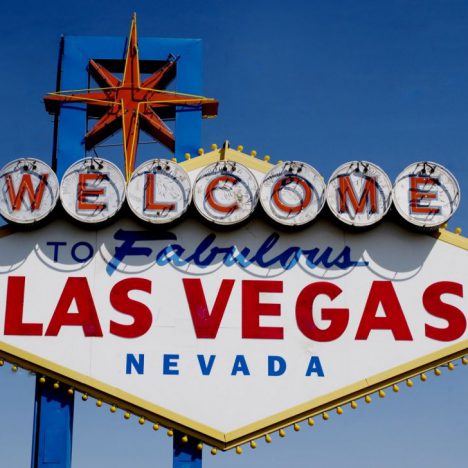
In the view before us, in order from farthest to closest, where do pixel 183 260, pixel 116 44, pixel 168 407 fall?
pixel 116 44 → pixel 183 260 → pixel 168 407

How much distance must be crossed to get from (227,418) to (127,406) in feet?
5.13

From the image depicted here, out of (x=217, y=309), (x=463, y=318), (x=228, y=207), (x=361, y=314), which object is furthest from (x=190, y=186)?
(x=463, y=318)

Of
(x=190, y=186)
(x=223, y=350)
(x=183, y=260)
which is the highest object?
(x=190, y=186)

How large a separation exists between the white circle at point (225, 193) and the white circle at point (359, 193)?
1353 millimetres

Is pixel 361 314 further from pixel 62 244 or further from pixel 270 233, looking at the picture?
pixel 62 244

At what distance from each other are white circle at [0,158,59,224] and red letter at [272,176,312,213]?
3658 mm

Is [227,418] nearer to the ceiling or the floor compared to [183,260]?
nearer to the floor

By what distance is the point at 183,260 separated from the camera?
18.0 meters

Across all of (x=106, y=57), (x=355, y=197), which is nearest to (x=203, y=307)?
(x=355, y=197)

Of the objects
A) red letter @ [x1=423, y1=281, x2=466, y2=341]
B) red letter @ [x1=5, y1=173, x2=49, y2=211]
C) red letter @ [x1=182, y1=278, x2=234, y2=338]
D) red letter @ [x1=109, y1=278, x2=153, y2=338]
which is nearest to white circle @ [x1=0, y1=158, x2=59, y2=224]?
red letter @ [x1=5, y1=173, x2=49, y2=211]

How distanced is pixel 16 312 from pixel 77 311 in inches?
38.9

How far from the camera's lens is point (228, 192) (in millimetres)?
18172

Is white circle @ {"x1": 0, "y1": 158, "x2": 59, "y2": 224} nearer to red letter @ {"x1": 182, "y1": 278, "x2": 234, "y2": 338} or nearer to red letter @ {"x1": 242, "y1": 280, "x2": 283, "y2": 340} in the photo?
red letter @ {"x1": 182, "y1": 278, "x2": 234, "y2": 338}

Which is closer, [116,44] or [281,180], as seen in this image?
[281,180]
